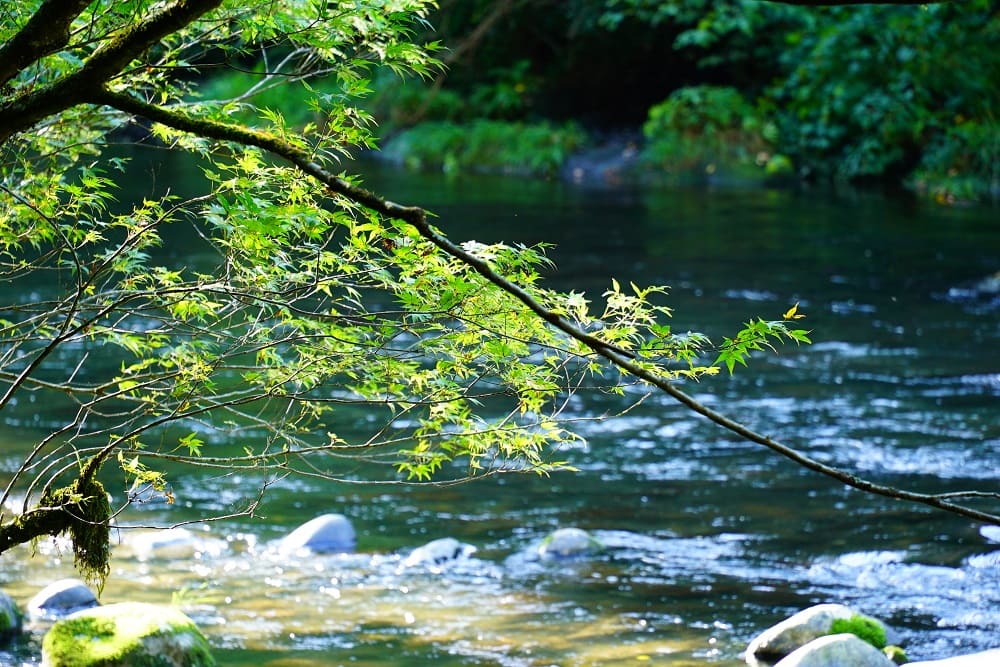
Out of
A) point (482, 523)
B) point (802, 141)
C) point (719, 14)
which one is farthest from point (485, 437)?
point (802, 141)

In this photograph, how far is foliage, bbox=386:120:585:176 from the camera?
2575 centimetres

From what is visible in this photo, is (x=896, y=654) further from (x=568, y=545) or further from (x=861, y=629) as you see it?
(x=568, y=545)

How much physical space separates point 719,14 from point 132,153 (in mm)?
13079

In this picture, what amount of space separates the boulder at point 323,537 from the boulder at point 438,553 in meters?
0.40

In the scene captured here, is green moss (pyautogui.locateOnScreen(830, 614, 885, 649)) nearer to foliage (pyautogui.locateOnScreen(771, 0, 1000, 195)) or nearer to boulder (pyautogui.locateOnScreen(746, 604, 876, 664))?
boulder (pyautogui.locateOnScreen(746, 604, 876, 664))

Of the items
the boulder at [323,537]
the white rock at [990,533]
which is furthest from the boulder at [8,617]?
the white rock at [990,533]

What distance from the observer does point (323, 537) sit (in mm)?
6648

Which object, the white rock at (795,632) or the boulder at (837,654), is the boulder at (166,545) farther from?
the boulder at (837,654)

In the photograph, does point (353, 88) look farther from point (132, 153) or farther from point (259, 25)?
point (132, 153)

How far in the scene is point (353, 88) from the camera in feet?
11.0

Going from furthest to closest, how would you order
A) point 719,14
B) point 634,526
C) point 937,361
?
point 719,14 < point 937,361 < point 634,526

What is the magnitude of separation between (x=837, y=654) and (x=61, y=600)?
3.57m

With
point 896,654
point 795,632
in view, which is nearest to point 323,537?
point 795,632

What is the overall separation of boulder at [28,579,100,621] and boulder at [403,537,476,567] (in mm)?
1605
